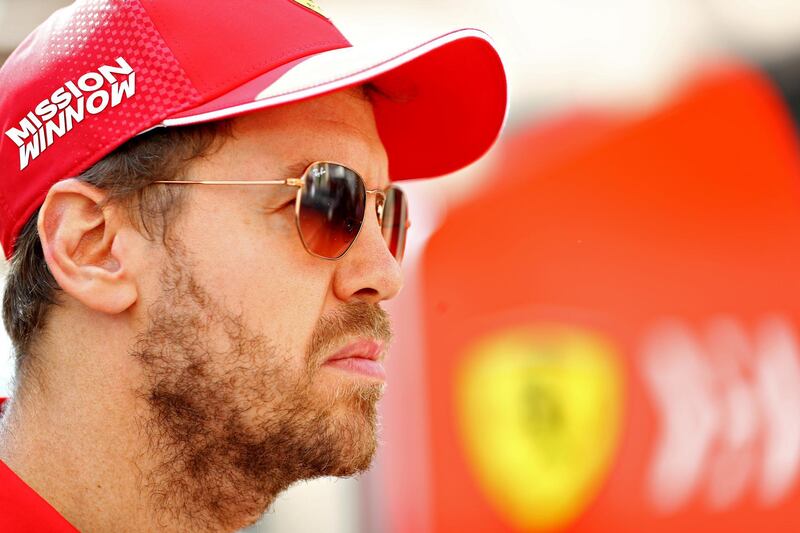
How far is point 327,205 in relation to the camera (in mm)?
1593

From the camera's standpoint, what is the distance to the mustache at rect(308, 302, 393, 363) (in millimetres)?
1592

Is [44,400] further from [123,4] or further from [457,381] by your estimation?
[457,381]

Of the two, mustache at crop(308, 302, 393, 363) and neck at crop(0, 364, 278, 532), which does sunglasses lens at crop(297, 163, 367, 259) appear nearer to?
mustache at crop(308, 302, 393, 363)

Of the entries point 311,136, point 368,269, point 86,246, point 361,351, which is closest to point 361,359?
point 361,351

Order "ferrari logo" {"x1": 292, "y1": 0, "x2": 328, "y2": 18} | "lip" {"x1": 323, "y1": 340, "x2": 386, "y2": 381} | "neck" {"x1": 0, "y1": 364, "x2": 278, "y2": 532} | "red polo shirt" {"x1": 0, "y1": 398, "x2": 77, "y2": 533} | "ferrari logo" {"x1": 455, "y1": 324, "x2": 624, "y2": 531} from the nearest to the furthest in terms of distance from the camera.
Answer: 1. "red polo shirt" {"x1": 0, "y1": 398, "x2": 77, "y2": 533}
2. "neck" {"x1": 0, "y1": 364, "x2": 278, "y2": 532}
3. "lip" {"x1": 323, "y1": 340, "x2": 386, "y2": 381}
4. "ferrari logo" {"x1": 292, "y1": 0, "x2": 328, "y2": 18}
5. "ferrari logo" {"x1": 455, "y1": 324, "x2": 624, "y2": 531}

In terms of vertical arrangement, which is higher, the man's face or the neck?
the man's face

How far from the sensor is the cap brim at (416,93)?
1.52 metres

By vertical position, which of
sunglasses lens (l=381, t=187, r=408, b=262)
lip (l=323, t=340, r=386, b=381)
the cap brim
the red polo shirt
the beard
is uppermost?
the cap brim

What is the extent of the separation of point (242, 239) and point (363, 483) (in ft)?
10.1

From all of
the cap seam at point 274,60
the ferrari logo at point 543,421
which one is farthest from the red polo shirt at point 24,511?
the ferrari logo at point 543,421

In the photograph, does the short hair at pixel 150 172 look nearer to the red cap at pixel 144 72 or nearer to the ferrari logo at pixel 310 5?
the red cap at pixel 144 72

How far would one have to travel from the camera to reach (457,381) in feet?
14.5

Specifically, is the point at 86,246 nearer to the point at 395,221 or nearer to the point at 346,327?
the point at 346,327

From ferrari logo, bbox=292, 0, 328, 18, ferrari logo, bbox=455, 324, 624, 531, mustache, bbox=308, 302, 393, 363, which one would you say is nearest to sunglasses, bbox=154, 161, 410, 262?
mustache, bbox=308, 302, 393, 363
